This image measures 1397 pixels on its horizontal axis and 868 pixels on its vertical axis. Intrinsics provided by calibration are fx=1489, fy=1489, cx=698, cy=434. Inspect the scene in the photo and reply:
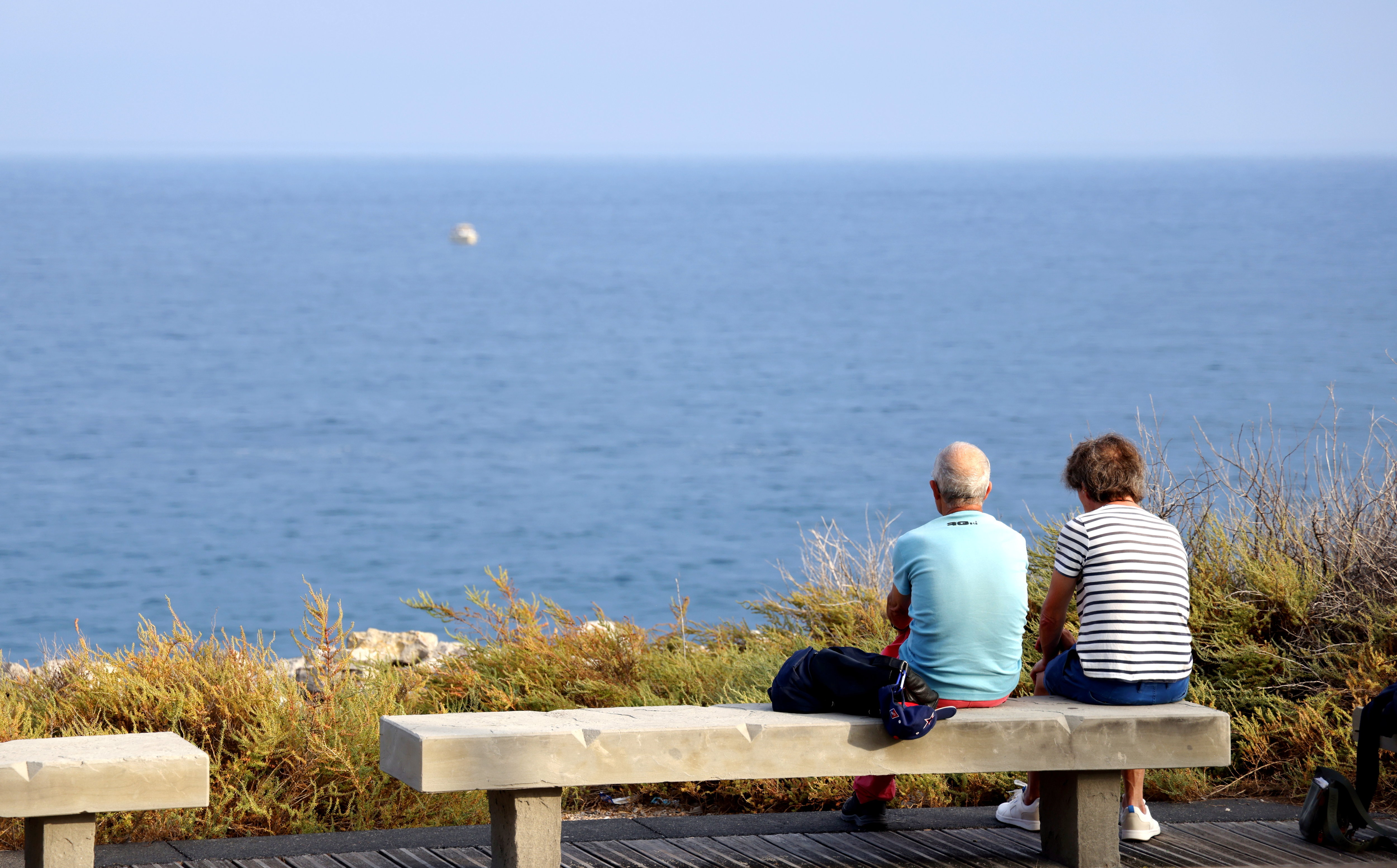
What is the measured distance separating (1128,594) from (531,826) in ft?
6.21

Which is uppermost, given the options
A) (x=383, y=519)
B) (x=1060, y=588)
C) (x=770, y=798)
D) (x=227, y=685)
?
(x=1060, y=588)

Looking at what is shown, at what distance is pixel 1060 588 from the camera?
456 centimetres

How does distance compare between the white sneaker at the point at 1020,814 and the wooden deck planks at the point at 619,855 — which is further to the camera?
the white sneaker at the point at 1020,814

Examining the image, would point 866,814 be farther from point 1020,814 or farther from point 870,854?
point 1020,814

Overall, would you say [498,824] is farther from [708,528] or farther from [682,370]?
[682,370]

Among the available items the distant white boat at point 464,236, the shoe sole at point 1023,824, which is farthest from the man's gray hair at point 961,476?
the distant white boat at point 464,236

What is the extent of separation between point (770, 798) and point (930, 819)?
79cm

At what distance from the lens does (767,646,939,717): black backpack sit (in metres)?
4.22

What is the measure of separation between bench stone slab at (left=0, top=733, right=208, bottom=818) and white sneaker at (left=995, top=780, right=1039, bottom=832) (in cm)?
261

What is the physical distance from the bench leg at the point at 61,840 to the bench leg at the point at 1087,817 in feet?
9.11

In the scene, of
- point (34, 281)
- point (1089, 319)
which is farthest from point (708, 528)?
point (34, 281)

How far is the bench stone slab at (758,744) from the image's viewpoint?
3984 mm

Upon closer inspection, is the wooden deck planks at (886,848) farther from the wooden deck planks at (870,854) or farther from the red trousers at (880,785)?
the red trousers at (880,785)

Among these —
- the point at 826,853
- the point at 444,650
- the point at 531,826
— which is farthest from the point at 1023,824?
the point at 444,650
